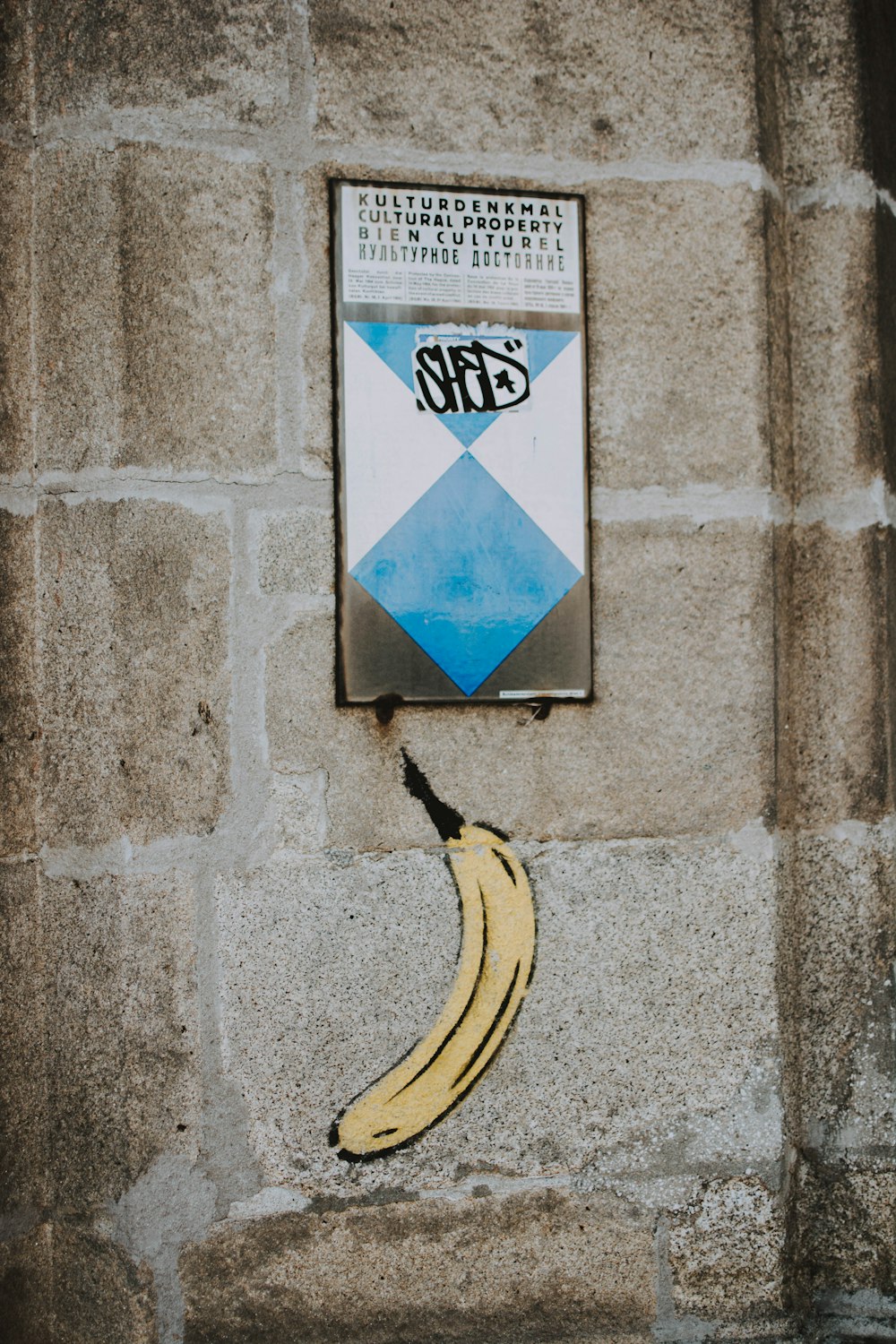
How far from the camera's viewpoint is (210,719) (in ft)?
4.63

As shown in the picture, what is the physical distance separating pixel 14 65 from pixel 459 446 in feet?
2.66

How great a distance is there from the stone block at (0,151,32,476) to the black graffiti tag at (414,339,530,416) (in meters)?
0.54

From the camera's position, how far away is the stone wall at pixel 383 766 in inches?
55.0

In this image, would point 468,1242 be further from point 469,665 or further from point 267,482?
point 267,482

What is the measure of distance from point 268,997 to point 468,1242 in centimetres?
43

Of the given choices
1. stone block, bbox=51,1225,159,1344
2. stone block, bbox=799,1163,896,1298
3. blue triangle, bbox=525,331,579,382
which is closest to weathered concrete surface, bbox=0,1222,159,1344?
stone block, bbox=51,1225,159,1344

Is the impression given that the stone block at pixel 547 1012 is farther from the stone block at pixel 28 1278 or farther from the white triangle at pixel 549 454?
the white triangle at pixel 549 454

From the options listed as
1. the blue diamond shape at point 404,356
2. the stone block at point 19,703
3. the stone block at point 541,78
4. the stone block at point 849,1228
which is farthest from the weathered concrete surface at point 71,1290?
the stone block at point 541,78

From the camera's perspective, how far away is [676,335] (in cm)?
152

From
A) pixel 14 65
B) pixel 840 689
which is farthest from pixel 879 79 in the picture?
pixel 14 65

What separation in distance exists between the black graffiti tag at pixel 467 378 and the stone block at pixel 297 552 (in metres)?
0.22

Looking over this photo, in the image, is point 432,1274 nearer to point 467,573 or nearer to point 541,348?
point 467,573

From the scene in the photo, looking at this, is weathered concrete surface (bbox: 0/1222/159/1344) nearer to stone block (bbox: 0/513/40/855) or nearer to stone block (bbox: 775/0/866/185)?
stone block (bbox: 0/513/40/855)

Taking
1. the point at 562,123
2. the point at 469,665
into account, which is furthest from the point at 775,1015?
the point at 562,123
